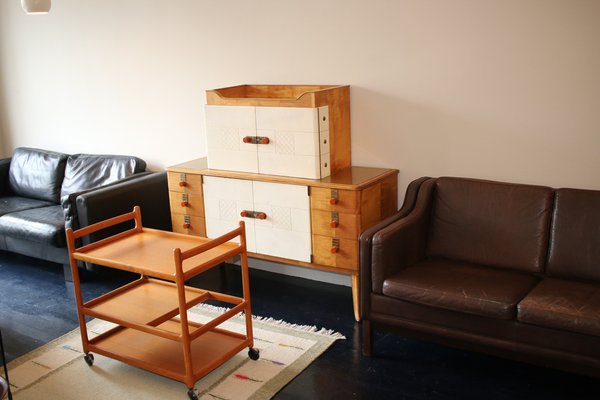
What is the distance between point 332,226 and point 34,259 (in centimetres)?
244

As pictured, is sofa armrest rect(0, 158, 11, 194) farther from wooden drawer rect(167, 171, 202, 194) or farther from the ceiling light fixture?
the ceiling light fixture

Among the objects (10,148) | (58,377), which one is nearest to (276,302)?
(58,377)

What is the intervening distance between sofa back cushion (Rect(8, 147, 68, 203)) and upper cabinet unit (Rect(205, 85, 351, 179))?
1606mm

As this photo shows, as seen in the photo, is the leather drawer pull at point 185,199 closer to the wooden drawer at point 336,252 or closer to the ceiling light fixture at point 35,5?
the wooden drawer at point 336,252

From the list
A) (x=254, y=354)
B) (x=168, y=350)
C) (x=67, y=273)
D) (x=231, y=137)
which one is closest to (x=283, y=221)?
(x=231, y=137)

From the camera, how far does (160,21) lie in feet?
15.0

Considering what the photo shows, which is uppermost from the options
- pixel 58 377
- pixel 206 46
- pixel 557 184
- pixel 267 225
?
pixel 206 46

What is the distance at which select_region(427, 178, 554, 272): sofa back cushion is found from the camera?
326 centimetres

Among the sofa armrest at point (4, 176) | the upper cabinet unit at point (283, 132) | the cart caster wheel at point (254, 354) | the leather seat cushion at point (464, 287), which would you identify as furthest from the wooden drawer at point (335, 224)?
the sofa armrest at point (4, 176)

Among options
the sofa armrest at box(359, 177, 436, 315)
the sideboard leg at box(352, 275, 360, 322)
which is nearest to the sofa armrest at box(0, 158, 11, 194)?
the sideboard leg at box(352, 275, 360, 322)

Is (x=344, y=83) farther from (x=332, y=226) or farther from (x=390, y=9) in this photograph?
(x=332, y=226)

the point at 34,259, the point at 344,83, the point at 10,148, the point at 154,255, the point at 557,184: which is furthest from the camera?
the point at 10,148

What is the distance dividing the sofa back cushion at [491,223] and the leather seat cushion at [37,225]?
7.39ft

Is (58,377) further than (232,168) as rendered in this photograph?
No
